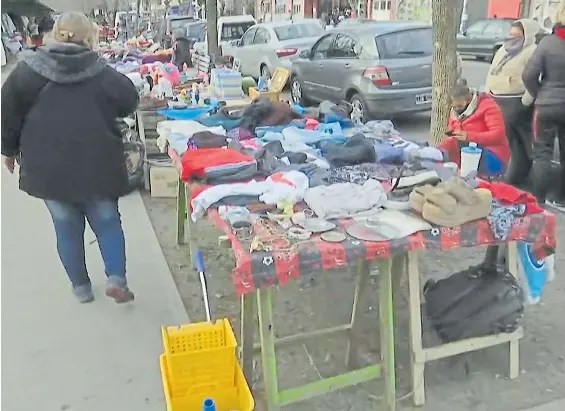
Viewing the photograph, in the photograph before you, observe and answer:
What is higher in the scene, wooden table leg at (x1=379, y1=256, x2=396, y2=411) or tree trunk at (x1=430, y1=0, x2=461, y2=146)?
tree trunk at (x1=430, y1=0, x2=461, y2=146)

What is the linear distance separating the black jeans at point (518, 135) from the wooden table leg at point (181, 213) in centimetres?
304

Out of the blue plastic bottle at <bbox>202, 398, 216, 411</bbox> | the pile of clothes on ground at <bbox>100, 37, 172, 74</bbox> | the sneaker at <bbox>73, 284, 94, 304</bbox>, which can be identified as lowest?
the sneaker at <bbox>73, 284, 94, 304</bbox>

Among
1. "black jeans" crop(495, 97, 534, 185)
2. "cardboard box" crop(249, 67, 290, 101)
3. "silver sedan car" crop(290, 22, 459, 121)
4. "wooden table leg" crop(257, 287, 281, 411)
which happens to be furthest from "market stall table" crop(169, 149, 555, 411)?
"silver sedan car" crop(290, 22, 459, 121)

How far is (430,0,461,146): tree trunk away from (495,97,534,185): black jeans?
479mm

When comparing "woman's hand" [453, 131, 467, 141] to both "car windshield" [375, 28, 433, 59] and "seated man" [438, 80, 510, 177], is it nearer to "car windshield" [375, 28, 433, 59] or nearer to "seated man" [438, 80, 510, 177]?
"seated man" [438, 80, 510, 177]

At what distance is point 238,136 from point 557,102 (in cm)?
269

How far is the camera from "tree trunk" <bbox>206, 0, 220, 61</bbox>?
16.7 metres

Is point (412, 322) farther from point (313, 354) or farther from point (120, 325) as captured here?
point (120, 325)

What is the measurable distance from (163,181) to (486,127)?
3311mm

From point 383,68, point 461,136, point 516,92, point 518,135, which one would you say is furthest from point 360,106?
point 461,136

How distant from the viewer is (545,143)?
5.70 meters

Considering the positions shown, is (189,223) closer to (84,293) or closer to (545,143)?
(84,293)

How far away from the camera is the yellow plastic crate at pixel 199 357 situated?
2768 mm

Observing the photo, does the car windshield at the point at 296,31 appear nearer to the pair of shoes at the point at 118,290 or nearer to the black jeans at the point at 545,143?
the black jeans at the point at 545,143
